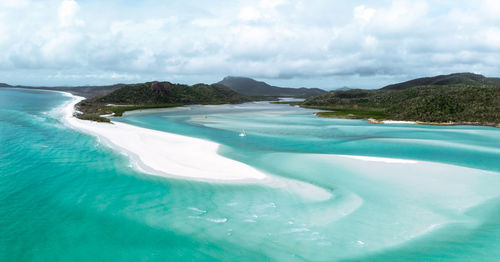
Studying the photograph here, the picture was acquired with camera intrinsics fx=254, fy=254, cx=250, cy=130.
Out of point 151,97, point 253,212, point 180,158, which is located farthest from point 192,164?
point 151,97

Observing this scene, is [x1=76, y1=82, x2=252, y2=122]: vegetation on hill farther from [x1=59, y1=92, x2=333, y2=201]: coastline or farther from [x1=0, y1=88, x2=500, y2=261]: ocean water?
[x1=0, y1=88, x2=500, y2=261]: ocean water

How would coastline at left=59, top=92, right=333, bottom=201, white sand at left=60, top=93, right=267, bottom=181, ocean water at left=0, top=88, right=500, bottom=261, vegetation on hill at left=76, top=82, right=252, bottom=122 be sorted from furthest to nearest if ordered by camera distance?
vegetation on hill at left=76, top=82, right=252, bottom=122
white sand at left=60, top=93, right=267, bottom=181
coastline at left=59, top=92, right=333, bottom=201
ocean water at left=0, top=88, right=500, bottom=261

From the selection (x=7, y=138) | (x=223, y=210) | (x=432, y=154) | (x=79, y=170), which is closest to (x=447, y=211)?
(x=223, y=210)

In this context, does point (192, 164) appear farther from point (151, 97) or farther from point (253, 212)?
point (151, 97)

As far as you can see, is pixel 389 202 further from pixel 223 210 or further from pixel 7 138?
pixel 7 138

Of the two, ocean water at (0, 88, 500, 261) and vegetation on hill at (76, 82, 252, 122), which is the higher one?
vegetation on hill at (76, 82, 252, 122)

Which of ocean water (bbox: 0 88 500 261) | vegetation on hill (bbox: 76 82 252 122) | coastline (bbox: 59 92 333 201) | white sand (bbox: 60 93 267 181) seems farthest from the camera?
vegetation on hill (bbox: 76 82 252 122)

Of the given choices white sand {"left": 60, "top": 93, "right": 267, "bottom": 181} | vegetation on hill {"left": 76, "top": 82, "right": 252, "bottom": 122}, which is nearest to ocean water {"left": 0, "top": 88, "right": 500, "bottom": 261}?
white sand {"left": 60, "top": 93, "right": 267, "bottom": 181}
